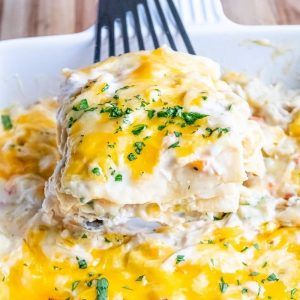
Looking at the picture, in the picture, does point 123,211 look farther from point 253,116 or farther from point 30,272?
point 253,116

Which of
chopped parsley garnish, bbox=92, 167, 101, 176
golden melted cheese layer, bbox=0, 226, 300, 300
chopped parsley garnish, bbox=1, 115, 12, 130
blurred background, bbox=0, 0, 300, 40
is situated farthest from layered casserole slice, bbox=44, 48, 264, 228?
blurred background, bbox=0, 0, 300, 40

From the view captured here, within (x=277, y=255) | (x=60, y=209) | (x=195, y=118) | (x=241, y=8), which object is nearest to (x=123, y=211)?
(x=60, y=209)

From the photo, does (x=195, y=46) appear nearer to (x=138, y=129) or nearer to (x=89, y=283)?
(x=138, y=129)

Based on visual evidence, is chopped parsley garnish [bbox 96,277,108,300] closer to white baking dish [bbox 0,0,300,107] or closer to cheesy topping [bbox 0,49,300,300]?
cheesy topping [bbox 0,49,300,300]

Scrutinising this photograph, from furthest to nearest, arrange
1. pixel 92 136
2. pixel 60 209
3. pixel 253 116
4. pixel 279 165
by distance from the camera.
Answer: pixel 253 116 < pixel 279 165 < pixel 60 209 < pixel 92 136

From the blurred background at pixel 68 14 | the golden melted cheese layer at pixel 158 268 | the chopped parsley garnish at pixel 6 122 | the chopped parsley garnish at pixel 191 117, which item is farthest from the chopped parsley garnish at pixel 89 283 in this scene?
the blurred background at pixel 68 14

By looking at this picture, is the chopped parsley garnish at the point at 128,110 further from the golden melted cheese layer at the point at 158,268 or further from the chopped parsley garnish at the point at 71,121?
the golden melted cheese layer at the point at 158,268
